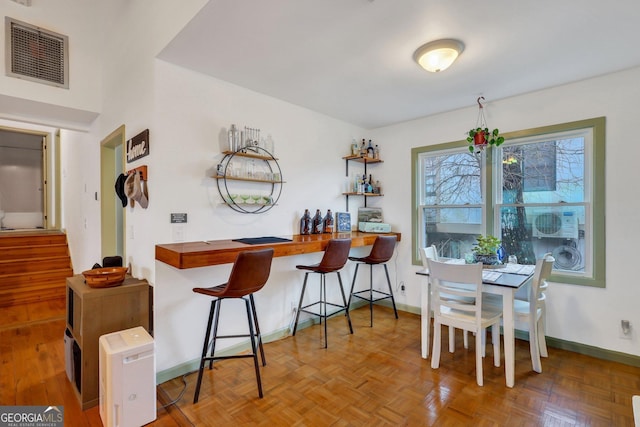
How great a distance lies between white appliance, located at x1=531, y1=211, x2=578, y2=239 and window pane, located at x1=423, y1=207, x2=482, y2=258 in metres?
0.54

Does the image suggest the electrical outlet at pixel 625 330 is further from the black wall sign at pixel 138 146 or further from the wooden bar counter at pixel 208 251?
A: the black wall sign at pixel 138 146

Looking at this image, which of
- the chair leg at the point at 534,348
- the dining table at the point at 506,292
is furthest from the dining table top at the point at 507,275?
the chair leg at the point at 534,348

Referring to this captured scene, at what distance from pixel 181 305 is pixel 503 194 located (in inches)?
134

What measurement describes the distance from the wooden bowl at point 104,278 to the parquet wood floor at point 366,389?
0.80 metres

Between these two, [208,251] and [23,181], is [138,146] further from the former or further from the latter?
[23,181]

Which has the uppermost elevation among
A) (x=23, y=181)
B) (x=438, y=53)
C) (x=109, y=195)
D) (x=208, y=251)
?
(x=438, y=53)

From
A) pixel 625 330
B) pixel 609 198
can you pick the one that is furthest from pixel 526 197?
pixel 625 330

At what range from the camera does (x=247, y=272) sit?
2.01m

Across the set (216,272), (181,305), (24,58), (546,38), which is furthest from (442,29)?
(24,58)

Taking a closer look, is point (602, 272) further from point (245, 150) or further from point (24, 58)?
point (24, 58)

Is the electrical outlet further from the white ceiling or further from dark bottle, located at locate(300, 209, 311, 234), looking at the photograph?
dark bottle, located at locate(300, 209, 311, 234)

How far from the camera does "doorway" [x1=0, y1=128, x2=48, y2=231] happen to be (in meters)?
6.08

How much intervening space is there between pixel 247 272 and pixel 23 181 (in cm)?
A: 722

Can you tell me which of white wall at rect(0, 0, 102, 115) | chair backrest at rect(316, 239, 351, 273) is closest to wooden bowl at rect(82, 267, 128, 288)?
chair backrest at rect(316, 239, 351, 273)
